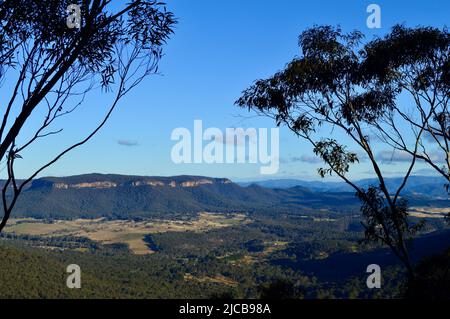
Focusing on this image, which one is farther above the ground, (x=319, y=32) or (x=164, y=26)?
(x=319, y=32)

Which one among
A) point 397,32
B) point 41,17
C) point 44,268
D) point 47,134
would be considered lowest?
point 44,268

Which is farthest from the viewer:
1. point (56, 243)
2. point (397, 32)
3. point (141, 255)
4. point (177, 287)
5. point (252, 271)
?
point (56, 243)

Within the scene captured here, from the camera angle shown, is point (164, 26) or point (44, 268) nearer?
point (164, 26)

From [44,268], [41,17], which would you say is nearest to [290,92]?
[41,17]

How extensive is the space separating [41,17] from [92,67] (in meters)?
1.56

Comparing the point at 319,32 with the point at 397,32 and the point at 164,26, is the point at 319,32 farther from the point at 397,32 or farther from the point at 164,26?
the point at 164,26

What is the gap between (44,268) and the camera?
264 ft

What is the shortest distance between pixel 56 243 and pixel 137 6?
613ft

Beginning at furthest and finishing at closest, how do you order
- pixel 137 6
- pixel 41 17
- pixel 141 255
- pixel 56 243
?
pixel 56 243 → pixel 141 255 → pixel 137 6 → pixel 41 17

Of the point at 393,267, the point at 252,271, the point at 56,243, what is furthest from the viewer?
the point at 56,243

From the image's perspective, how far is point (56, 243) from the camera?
18188 cm

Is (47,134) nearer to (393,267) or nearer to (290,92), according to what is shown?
(290,92)
